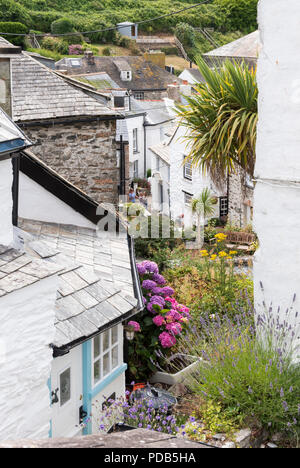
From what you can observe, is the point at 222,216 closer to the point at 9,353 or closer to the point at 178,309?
the point at 178,309

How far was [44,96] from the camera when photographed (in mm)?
12375

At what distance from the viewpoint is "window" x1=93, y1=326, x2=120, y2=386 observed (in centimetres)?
686

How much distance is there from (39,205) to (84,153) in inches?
151

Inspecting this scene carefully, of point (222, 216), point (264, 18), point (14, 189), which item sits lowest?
point (222, 216)

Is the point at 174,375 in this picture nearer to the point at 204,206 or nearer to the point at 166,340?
the point at 166,340

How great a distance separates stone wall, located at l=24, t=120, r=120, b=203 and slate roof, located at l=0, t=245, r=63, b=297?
705 cm

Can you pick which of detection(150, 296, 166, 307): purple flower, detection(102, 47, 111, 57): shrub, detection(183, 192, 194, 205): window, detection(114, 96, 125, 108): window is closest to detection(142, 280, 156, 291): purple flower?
detection(150, 296, 166, 307): purple flower

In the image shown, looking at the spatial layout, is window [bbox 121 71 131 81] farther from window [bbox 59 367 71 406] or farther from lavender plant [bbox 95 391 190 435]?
window [bbox 59 367 71 406]

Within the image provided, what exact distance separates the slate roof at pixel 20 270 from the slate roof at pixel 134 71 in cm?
4365

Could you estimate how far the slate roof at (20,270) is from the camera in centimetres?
479

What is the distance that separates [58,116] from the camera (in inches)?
476

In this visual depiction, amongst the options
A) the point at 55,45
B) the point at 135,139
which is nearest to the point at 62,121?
the point at 135,139

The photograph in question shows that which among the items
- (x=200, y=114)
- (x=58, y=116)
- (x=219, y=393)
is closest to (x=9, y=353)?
(x=219, y=393)

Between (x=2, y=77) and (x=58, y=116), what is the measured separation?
2667mm
